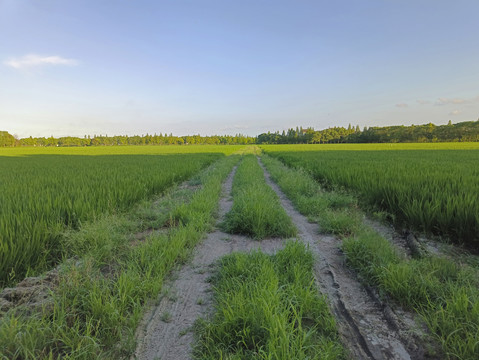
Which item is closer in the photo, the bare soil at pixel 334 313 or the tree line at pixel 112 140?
the bare soil at pixel 334 313

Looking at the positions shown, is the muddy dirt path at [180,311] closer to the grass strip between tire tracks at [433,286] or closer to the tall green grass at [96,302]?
the tall green grass at [96,302]

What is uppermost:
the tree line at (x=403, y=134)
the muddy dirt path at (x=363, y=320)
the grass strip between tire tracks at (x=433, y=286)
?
the tree line at (x=403, y=134)

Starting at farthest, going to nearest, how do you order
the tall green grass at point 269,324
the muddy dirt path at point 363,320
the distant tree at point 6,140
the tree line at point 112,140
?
the tree line at point 112,140
the distant tree at point 6,140
the muddy dirt path at point 363,320
the tall green grass at point 269,324

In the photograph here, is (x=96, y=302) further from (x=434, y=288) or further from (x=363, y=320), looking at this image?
(x=434, y=288)

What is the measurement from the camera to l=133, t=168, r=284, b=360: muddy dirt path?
1722mm

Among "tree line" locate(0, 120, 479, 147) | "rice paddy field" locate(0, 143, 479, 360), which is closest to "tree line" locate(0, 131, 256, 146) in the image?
"tree line" locate(0, 120, 479, 147)

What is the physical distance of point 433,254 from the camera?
9.84ft

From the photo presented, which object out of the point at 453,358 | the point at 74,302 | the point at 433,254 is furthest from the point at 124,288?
the point at 433,254

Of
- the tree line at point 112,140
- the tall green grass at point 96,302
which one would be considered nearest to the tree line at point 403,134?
the tree line at point 112,140

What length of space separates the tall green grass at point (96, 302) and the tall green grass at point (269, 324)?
674mm

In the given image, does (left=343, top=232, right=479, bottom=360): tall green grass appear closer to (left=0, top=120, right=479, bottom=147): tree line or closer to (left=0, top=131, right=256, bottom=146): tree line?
(left=0, top=120, right=479, bottom=147): tree line

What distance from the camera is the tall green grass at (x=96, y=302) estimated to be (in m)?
1.58

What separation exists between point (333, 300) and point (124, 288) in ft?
6.87

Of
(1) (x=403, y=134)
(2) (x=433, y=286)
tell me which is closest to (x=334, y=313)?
(2) (x=433, y=286)
